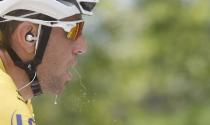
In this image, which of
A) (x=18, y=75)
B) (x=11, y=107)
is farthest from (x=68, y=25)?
(x=11, y=107)

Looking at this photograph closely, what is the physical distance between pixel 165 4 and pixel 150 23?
525mm

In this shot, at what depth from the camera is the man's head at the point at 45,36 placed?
4.07 m

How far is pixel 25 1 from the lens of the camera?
4.06m

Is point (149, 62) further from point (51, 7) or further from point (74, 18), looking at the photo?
point (51, 7)

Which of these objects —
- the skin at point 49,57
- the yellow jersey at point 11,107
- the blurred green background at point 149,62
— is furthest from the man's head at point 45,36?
the blurred green background at point 149,62

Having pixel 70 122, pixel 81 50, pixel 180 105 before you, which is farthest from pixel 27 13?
pixel 180 105

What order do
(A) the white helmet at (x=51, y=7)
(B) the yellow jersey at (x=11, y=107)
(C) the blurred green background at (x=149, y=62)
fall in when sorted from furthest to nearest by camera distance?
1. (C) the blurred green background at (x=149, y=62)
2. (A) the white helmet at (x=51, y=7)
3. (B) the yellow jersey at (x=11, y=107)

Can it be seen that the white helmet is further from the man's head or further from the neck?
the neck

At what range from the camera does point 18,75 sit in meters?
4.16

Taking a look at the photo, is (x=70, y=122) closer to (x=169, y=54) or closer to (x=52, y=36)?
(x=169, y=54)

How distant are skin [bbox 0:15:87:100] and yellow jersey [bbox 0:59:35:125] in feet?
1.16

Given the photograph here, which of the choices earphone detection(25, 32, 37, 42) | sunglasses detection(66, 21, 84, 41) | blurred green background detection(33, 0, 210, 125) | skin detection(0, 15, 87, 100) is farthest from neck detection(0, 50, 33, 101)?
blurred green background detection(33, 0, 210, 125)

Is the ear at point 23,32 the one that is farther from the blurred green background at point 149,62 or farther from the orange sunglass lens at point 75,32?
the blurred green background at point 149,62

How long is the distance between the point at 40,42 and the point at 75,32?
0.63 ft
